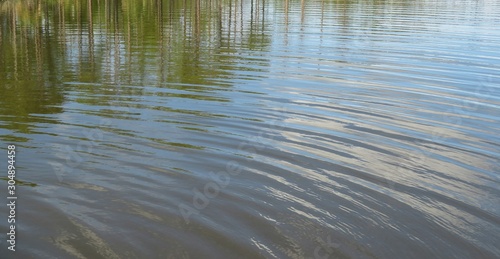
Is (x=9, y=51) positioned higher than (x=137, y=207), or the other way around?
(x=9, y=51)

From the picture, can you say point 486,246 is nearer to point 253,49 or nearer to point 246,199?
point 246,199

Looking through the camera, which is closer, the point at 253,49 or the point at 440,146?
the point at 440,146

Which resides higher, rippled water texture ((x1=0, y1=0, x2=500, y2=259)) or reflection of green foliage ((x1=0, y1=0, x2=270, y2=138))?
reflection of green foliage ((x1=0, y1=0, x2=270, y2=138))

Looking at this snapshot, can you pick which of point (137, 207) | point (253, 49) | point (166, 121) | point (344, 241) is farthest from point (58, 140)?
point (253, 49)

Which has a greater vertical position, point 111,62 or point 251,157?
point 111,62

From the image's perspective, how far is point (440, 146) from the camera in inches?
397

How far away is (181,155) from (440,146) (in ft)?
15.1

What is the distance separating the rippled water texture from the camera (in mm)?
6348

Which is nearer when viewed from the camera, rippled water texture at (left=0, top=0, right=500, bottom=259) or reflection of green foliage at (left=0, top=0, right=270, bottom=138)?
rippled water texture at (left=0, top=0, right=500, bottom=259)

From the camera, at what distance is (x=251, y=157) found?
9078mm

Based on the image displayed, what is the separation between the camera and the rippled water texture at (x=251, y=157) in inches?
250

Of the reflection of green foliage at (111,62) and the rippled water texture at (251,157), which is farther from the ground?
the reflection of green foliage at (111,62)

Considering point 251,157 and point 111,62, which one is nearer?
point 251,157

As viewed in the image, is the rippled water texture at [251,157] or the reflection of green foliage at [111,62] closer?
the rippled water texture at [251,157]
